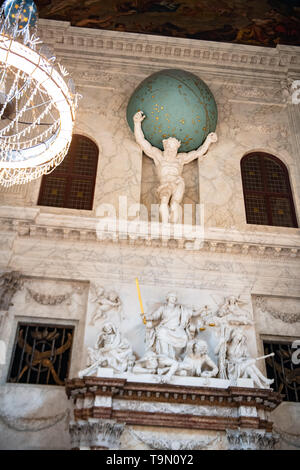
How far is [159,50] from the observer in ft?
41.2

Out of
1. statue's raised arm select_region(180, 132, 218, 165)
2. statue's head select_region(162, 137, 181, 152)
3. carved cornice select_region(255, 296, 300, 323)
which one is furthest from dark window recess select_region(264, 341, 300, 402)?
statue's head select_region(162, 137, 181, 152)

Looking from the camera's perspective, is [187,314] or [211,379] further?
[187,314]

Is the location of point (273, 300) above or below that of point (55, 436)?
above

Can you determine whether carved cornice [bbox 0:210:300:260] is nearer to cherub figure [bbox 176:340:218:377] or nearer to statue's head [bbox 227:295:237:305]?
statue's head [bbox 227:295:237:305]

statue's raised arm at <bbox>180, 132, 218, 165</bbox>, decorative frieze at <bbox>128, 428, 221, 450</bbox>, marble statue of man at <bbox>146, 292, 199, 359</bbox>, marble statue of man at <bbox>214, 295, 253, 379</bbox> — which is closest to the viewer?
decorative frieze at <bbox>128, 428, 221, 450</bbox>

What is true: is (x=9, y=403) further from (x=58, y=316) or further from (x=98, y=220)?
(x=98, y=220)

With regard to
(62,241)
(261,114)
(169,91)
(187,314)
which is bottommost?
(187,314)

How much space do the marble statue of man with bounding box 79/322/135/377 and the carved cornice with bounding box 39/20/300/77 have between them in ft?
22.7

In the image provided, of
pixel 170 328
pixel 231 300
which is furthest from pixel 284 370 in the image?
pixel 170 328

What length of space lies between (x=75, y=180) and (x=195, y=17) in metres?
5.27

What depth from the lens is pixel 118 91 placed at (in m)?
11.9

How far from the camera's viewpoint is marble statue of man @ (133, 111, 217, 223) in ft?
33.5

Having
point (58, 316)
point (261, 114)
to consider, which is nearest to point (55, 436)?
point (58, 316)

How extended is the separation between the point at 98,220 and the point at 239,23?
6.66m
